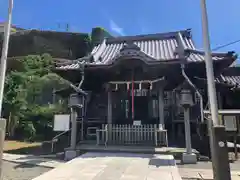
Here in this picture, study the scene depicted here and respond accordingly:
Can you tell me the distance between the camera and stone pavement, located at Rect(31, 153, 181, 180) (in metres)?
5.02

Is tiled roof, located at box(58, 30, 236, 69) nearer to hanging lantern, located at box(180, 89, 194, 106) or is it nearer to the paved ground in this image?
hanging lantern, located at box(180, 89, 194, 106)

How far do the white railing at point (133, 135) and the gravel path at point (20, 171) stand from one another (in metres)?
3.08

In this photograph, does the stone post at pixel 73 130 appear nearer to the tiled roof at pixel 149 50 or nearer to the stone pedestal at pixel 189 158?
the tiled roof at pixel 149 50

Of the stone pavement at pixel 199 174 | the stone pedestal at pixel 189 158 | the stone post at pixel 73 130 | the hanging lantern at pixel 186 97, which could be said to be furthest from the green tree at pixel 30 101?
the stone pavement at pixel 199 174

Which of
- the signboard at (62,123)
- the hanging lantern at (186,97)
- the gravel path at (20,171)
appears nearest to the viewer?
the gravel path at (20,171)

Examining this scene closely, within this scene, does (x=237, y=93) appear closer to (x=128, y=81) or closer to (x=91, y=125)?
(x=128, y=81)

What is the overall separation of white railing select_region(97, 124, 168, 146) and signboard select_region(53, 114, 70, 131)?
1369mm

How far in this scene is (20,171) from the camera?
20.4ft

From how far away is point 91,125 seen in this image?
10766 millimetres

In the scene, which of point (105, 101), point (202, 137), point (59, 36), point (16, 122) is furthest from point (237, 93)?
point (59, 36)

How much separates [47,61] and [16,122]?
272 inches

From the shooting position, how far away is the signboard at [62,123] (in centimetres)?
887

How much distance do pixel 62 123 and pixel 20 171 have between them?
115 inches

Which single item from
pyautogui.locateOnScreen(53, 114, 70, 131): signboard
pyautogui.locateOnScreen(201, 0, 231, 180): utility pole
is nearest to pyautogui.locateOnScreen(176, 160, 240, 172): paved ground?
pyautogui.locateOnScreen(201, 0, 231, 180): utility pole
